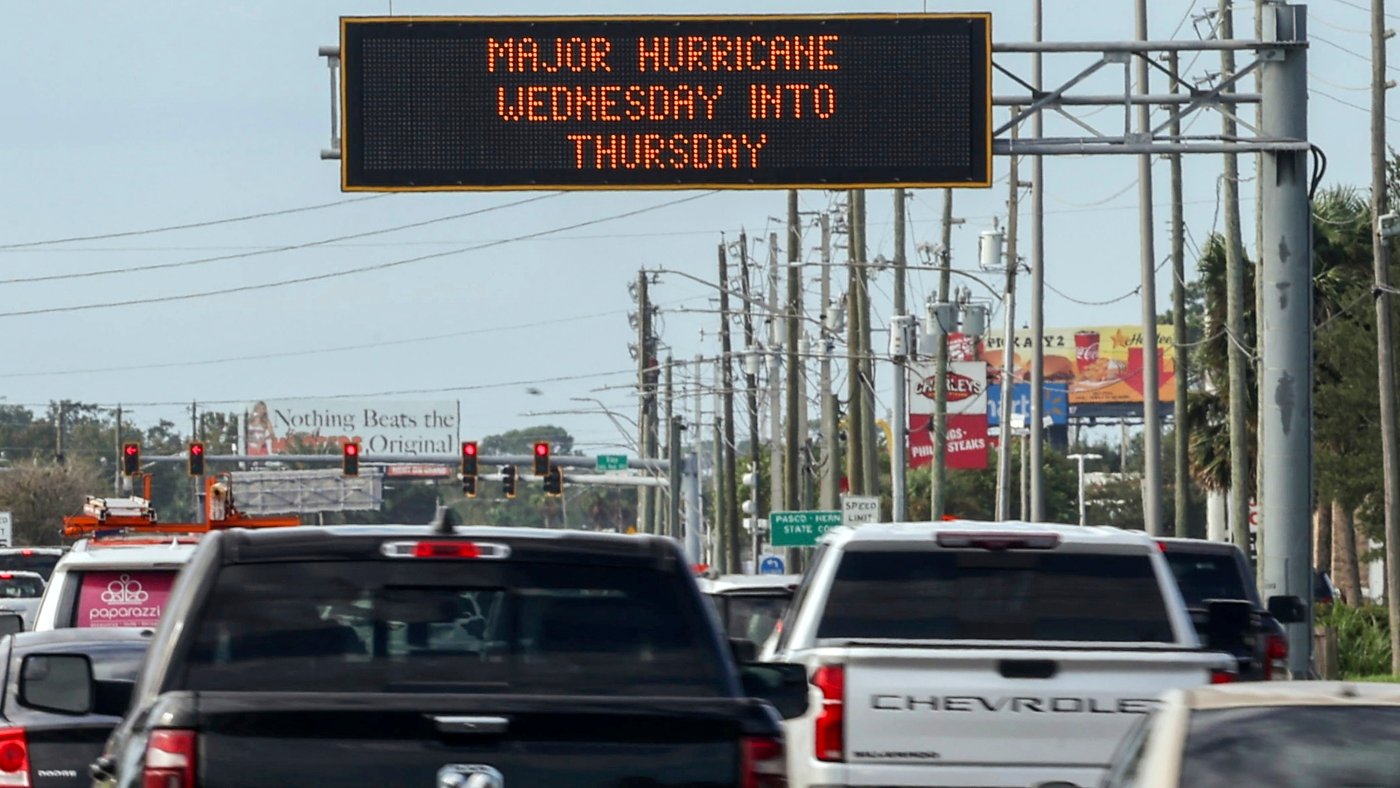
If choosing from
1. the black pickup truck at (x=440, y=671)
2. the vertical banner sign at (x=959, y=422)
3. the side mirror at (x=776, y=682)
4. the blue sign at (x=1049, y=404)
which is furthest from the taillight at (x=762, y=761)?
the blue sign at (x=1049, y=404)

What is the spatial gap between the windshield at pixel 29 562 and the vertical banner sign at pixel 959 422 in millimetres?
52916

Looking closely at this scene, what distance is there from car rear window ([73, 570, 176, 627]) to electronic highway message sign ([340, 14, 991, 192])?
→ 22.3ft

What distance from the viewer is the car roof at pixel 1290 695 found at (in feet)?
22.6

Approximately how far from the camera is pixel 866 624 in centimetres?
1145

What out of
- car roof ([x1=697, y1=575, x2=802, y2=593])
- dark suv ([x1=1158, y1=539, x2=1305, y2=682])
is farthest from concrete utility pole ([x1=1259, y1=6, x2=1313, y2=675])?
car roof ([x1=697, y1=575, x2=802, y2=593])

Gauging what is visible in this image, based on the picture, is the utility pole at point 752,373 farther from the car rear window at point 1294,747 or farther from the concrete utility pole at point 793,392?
the car rear window at point 1294,747

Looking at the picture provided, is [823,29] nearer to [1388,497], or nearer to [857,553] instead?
[857,553]

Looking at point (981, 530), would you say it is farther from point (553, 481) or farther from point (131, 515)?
point (553, 481)

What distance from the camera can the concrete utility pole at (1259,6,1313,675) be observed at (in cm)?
2309

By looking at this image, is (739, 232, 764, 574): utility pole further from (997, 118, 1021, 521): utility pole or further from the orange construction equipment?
the orange construction equipment

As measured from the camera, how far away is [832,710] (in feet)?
35.4

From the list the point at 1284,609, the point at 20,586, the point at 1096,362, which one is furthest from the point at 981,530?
the point at 1096,362

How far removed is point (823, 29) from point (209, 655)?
50.4 feet

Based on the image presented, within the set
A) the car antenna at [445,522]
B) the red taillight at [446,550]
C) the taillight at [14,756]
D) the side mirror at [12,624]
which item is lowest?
the taillight at [14,756]
